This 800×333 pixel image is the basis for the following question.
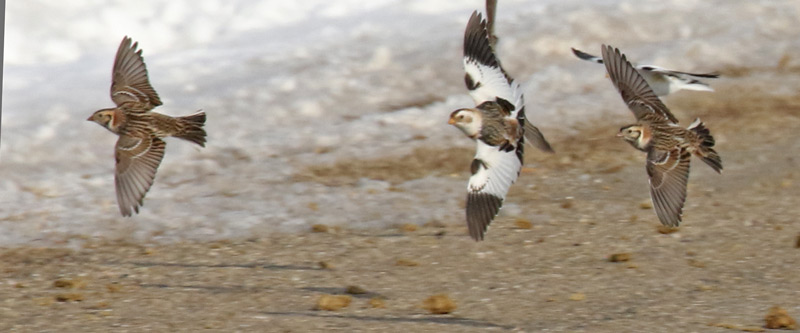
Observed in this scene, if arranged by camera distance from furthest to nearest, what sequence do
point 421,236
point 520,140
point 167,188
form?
point 167,188 < point 421,236 < point 520,140

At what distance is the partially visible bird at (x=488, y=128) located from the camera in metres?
5.84

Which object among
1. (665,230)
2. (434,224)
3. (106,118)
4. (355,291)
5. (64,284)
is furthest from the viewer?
(434,224)

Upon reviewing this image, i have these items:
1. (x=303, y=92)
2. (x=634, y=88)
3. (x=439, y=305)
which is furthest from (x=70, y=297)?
(x=303, y=92)

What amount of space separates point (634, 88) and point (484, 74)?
2.25 ft

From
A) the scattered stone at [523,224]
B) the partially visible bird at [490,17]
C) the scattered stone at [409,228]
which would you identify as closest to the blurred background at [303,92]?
the scattered stone at [409,228]

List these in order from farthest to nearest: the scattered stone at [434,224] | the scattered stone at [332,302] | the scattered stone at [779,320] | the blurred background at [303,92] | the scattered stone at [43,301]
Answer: the blurred background at [303,92], the scattered stone at [434,224], the scattered stone at [43,301], the scattered stone at [332,302], the scattered stone at [779,320]

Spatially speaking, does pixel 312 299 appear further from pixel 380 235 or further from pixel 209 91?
pixel 209 91

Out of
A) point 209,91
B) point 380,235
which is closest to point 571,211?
point 380,235

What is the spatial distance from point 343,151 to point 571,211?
7.14 feet

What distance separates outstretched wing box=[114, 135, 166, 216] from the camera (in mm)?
5746

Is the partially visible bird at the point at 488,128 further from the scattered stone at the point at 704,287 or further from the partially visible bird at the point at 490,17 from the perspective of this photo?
the scattered stone at the point at 704,287

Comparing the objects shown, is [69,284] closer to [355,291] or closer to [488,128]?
[355,291]

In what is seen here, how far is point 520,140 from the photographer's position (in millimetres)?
5973

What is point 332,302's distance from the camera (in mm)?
6648
